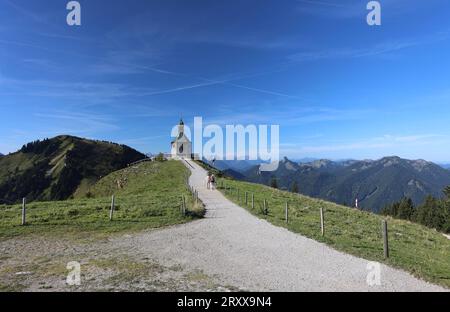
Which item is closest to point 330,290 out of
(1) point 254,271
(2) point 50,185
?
(1) point 254,271

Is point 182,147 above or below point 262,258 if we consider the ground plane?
above

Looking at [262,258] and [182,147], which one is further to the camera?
[182,147]

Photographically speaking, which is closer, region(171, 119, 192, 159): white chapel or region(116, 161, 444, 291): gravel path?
region(116, 161, 444, 291): gravel path

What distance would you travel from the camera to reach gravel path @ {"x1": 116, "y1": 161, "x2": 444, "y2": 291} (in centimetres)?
1062

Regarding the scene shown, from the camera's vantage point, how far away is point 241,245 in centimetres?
1631

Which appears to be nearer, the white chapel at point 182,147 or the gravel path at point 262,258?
the gravel path at point 262,258

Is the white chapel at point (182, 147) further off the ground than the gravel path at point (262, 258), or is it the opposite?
the white chapel at point (182, 147)

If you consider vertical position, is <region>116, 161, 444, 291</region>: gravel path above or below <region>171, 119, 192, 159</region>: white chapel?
below

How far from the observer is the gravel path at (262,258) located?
1062 centimetres

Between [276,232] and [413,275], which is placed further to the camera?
[276,232]

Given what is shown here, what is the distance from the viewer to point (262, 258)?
13766 mm
